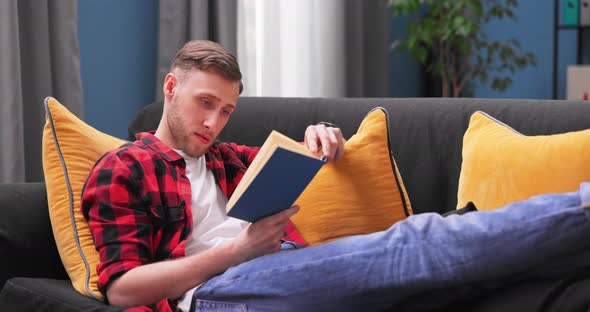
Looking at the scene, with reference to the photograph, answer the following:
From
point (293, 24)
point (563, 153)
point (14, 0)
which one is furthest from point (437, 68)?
point (563, 153)

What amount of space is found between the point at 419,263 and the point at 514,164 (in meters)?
0.52

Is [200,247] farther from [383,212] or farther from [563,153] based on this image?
[563,153]

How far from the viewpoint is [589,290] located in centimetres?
103

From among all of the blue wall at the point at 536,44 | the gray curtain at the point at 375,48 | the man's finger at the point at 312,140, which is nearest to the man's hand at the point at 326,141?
the man's finger at the point at 312,140

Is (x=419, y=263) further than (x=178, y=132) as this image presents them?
No

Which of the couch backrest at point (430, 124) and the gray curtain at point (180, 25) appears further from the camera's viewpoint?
the gray curtain at point (180, 25)

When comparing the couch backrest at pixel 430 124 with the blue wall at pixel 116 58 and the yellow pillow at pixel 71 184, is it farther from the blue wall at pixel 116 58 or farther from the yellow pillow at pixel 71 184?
the blue wall at pixel 116 58

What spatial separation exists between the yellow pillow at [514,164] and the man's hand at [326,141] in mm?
290

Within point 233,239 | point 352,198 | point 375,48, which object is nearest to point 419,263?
point 233,239

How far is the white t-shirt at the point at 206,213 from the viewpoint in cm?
153

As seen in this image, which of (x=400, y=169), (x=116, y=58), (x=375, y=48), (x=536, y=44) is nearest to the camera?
(x=400, y=169)

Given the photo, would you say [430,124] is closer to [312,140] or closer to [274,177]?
[312,140]

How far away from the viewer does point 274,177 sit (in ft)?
3.95

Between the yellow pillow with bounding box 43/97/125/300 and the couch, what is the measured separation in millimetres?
48
